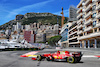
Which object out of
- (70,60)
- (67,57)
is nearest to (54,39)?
(67,57)

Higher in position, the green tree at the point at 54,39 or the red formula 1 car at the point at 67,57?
the green tree at the point at 54,39

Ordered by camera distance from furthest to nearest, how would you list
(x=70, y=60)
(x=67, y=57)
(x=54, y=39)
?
(x=54, y=39), (x=67, y=57), (x=70, y=60)

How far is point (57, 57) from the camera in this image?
11.5 m

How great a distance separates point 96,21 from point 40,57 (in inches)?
1328

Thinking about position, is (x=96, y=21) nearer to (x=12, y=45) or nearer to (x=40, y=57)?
(x=40, y=57)

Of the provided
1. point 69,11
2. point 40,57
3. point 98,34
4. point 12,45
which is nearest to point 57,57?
point 40,57

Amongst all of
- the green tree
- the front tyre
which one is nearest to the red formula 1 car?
the front tyre

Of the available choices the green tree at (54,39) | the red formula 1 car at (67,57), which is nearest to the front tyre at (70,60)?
the red formula 1 car at (67,57)

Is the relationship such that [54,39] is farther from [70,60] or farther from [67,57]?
[70,60]

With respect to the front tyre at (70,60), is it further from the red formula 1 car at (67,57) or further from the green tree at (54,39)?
the green tree at (54,39)

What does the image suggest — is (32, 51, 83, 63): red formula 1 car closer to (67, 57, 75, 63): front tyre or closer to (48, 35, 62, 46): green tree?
(67, 57, 75, 63): front tyre

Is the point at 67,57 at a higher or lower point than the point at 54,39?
lower

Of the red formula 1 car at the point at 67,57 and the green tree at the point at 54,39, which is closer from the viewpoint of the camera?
the red formula 1 car at the point at 67,57

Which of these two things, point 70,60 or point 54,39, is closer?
point 70,60
